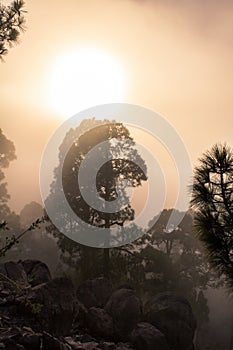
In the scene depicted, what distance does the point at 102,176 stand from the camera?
81.5ft

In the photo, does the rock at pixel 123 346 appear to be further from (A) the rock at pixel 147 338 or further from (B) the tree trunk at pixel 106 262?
(B) the tree trunk at pixel 106 262

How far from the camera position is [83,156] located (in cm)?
2520

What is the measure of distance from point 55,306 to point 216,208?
8.61 m

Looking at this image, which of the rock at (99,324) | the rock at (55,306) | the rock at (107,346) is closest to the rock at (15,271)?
the rock at (55,306)

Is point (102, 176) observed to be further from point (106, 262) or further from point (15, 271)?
point (15, 271)

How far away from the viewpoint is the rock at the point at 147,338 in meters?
18.1

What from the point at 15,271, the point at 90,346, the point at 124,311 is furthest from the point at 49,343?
the point at 124,311

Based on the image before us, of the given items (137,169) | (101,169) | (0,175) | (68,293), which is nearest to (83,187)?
(101,169)

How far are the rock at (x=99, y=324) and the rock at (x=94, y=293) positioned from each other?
2.03 meters

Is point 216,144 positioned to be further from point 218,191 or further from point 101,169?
point 101,169

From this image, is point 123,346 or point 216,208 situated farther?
point 123,346

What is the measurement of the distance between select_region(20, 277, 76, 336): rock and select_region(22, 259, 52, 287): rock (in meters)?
3.32

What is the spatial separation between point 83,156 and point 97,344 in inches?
466

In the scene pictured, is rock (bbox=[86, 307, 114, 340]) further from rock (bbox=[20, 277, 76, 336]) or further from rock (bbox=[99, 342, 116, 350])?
rock (bbox=[20, 277, 76, 336])
